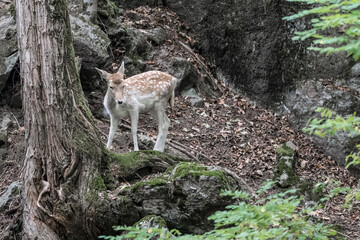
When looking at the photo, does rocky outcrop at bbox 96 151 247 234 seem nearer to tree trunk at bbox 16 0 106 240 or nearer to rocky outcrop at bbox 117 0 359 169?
tree trunk at bbox 16 0 106 240

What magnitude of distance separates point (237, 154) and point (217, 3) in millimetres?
5717

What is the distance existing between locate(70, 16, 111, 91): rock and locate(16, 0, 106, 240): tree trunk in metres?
4.26

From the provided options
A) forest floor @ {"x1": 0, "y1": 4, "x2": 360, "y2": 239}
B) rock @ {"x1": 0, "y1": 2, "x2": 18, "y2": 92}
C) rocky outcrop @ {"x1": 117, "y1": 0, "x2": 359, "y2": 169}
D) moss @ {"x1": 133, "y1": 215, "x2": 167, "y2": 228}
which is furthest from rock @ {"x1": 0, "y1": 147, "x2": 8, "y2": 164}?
rocky outcrop @ {"x1": 117, "y1": 0, "x2": 359, "y2": 169}

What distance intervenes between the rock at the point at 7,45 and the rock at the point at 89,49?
4.30 feet

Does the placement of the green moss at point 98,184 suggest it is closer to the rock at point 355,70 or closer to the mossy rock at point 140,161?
the mossy rock at point 140,161

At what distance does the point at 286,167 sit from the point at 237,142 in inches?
60.1

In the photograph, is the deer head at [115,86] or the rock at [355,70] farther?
the rock at [355,70]

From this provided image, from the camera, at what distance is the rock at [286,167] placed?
10.1m

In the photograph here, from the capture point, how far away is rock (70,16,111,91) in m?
10.7

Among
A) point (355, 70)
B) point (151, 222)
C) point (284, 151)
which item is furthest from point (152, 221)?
point (355, 70)

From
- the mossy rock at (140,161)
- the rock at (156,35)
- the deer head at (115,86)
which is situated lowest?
the mossy rock at (140,161)

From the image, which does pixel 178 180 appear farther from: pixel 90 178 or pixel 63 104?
pixel 63 104

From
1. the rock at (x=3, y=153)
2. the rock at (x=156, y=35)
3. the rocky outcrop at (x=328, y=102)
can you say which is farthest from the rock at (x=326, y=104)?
the rock at (x=3, y=153)

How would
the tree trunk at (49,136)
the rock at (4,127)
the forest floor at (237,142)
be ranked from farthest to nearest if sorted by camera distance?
the forest floor at (237,142), the rock at (4,127), the tree trunk at (49,136)
